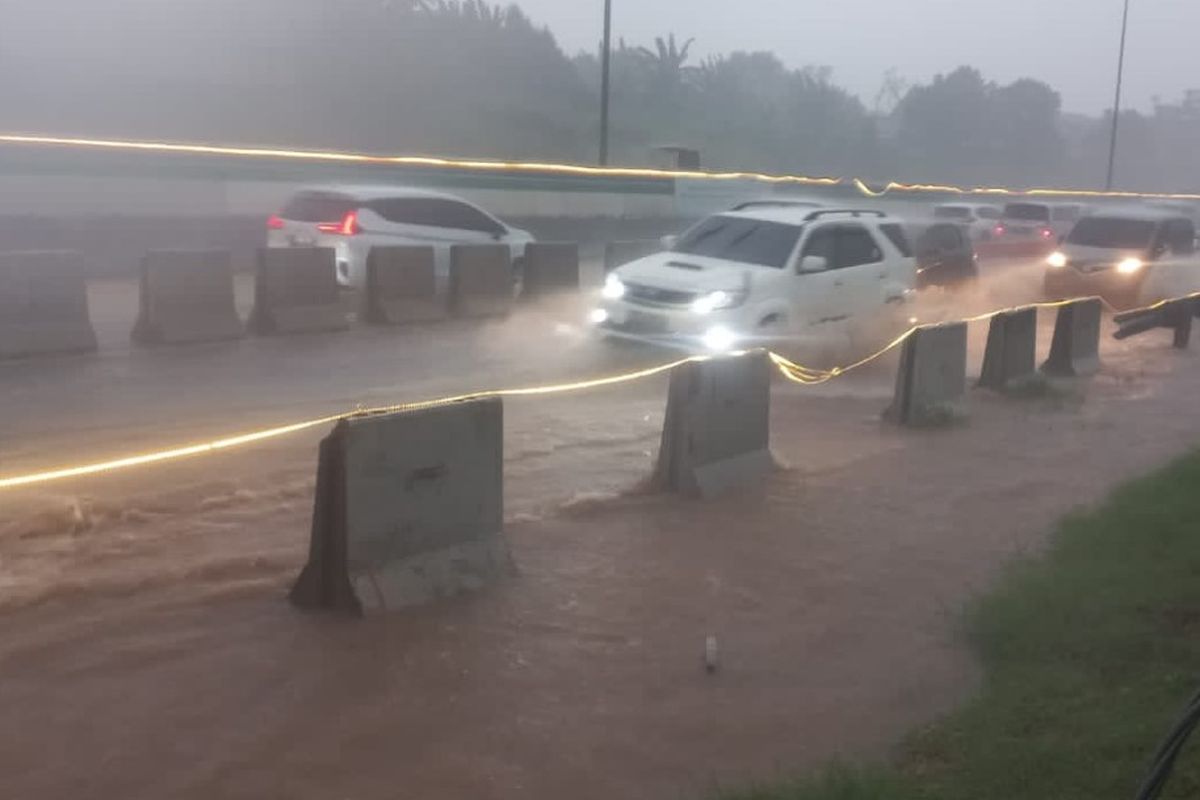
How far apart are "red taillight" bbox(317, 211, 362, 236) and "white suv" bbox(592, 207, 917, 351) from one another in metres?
4.54

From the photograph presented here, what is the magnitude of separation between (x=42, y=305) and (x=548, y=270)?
8705 millimetres

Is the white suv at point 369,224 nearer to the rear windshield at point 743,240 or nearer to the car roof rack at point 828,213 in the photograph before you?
the rear windshield at point 743,240

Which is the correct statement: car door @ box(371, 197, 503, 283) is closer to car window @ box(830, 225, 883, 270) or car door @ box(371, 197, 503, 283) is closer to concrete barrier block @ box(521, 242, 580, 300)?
concrete barrier block @ box(521, 242, 580, 300)

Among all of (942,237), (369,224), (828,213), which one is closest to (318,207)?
(369,224)

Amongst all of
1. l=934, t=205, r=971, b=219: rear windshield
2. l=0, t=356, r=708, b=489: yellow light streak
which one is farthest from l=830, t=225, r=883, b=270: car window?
l=934, t=205, r=971, b=219: rear windshield

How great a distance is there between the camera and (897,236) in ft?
56.6

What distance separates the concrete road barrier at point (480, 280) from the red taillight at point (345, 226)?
1321 mm

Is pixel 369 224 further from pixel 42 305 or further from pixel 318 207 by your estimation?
pixel 42 305

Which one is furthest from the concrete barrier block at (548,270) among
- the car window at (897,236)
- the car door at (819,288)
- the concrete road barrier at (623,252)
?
the car door at (819,288)

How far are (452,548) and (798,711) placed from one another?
6.72ft

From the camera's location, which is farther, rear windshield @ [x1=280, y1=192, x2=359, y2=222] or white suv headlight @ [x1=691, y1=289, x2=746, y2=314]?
rear windshield @ [x1=280, y1=192, x2=359, y2=222]

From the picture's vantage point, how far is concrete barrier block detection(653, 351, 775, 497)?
9.29 meters

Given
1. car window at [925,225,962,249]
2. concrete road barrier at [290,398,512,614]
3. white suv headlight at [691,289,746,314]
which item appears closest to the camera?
concrete road barrier at [290,398,512,614]

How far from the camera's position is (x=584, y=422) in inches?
477
